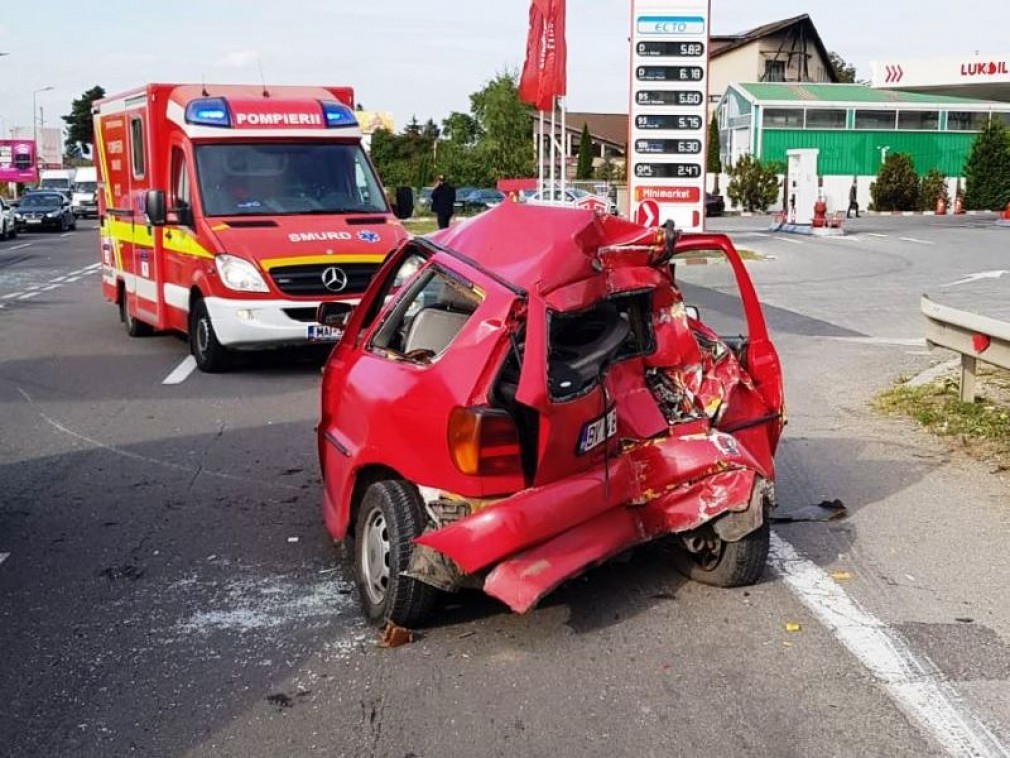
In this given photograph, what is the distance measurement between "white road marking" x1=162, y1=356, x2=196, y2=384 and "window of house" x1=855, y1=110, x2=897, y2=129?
5247cm

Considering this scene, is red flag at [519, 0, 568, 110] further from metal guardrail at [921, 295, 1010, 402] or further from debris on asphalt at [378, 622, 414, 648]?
debris on asphalt at [378, 622, 414, 648]

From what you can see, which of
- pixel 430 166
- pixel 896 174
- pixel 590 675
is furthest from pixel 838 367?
pixel 430 166

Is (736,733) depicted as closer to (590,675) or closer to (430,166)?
(590,675)

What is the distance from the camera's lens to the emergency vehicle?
37.3 ft

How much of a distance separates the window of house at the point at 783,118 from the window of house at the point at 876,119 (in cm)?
294

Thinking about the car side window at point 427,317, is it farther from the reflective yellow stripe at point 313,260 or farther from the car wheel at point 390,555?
the reflective yellow stripe at point 313,260

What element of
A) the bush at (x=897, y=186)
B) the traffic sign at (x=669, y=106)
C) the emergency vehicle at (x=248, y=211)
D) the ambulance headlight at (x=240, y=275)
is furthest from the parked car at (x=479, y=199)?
the ambulance headlight at (x=240, y=275)

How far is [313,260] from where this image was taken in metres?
11.4

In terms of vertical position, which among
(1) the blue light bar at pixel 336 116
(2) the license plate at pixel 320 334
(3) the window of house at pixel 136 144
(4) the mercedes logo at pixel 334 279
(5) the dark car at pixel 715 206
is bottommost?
(5) the dark car at pixel 715 206

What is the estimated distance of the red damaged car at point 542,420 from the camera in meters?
4.52

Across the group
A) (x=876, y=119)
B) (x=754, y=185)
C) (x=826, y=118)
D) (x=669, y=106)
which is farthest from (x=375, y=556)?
(x=876, y=119)

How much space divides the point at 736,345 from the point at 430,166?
7103cm

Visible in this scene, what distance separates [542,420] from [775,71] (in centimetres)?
8011

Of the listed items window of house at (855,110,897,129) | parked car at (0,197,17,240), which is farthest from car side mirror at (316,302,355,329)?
window of house at (855,110,897,129)
